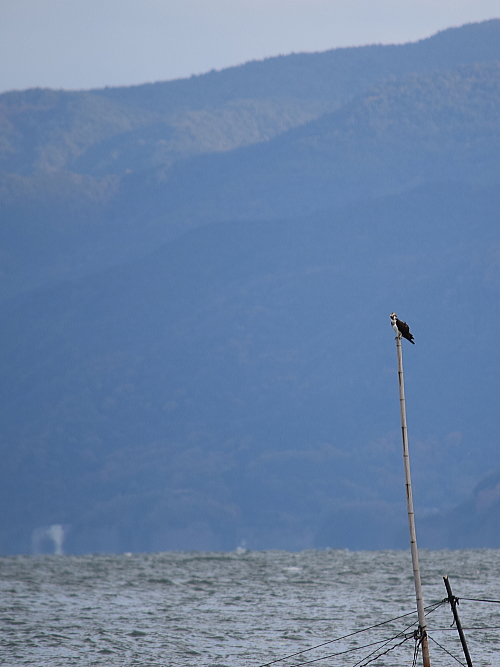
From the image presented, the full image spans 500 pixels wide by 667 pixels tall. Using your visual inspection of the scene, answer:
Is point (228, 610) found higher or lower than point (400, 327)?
higher

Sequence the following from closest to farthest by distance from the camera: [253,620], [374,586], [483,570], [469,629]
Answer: [469,629], [253,620], [374,586], [483,570]

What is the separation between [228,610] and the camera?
39.6 metres

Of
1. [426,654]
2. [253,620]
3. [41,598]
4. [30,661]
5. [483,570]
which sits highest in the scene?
[483,570]

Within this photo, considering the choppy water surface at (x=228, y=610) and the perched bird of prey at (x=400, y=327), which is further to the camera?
the choppy water surface at (x=228, y=610)

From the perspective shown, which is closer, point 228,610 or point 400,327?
point 400,327

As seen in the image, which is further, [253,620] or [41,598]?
[41,598]

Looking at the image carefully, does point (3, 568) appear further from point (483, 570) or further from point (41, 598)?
point (483, 570)

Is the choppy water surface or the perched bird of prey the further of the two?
the choppy water surface

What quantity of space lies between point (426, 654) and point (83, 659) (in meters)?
13.9

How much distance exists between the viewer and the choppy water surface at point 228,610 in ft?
94.6

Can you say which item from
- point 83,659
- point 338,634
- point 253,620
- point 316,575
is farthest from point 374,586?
point 83,659

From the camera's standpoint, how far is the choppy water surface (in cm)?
2884

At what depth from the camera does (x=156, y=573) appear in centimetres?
5788

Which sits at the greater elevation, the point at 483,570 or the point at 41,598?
the point at 483,570
